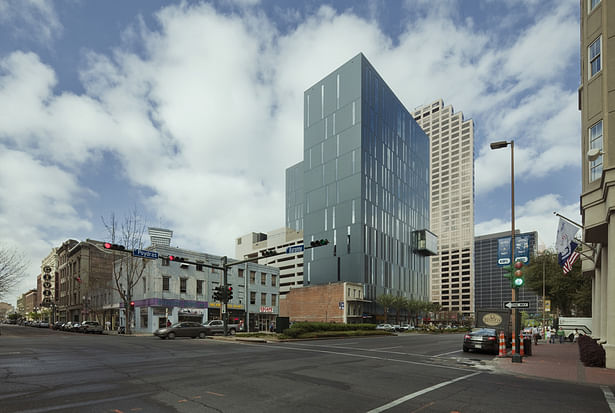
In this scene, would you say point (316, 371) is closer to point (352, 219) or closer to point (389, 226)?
point (352, 219)

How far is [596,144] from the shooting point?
20484 mm

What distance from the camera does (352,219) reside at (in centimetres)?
8025

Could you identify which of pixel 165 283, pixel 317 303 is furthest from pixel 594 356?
pixel 317 303

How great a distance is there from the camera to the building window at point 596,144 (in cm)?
2022

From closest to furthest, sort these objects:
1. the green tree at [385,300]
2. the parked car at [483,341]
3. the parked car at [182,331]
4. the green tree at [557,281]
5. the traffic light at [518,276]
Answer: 1. the traffic light at [518,276]
2. the parked car at [483,341]
3. the parked car at [182,331]
4. the green tree at [557,281]
5. the green tree at [385,300]

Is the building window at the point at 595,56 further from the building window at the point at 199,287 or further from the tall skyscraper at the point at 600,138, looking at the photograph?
the building window at the point at 199,287

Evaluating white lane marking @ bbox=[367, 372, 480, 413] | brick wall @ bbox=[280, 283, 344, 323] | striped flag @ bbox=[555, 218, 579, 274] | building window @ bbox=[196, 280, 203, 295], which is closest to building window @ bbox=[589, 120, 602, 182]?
striped flag @ bbox=[555, 218, 579, 274]

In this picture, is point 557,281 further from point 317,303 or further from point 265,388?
point 265,388

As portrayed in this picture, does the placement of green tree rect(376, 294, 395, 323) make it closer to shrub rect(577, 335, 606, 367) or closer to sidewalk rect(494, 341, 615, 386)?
sidewalk rect(494, 341, 615, 386)

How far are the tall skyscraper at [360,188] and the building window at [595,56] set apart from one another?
58.5 m

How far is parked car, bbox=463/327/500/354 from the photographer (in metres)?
23.5

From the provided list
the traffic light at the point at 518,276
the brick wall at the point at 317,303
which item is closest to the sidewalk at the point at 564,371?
the traffic light at the point at 518,276

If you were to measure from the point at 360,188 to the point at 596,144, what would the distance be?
5972 cm

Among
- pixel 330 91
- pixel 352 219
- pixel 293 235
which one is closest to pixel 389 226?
pixel 352 219
